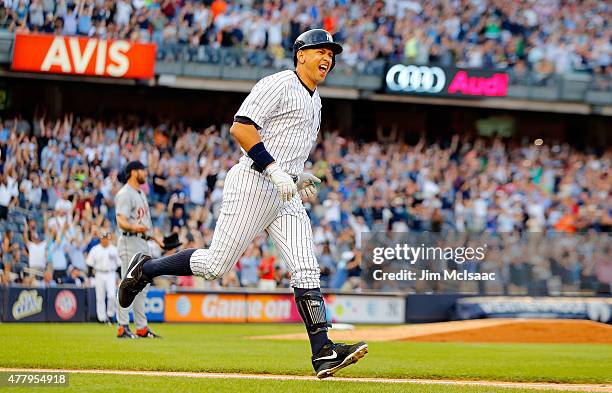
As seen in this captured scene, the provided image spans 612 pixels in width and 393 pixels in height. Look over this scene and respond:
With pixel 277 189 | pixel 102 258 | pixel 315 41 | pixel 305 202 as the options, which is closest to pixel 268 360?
pixel 277 189

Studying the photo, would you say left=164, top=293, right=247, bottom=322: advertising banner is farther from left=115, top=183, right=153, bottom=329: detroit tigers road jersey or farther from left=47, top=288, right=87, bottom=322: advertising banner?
left=115, top=183, right=153, bottom=329: detroit tigers road jersey

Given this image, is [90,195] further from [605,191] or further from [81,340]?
[605,191]

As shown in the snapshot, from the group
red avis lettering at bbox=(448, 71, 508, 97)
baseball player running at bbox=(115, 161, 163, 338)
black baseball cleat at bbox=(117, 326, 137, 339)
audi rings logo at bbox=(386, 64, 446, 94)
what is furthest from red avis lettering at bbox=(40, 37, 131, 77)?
black baseball cleat at bbox=(117, 326, 137, 339)

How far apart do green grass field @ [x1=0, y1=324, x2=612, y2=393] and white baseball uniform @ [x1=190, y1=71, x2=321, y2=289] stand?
0.83 m

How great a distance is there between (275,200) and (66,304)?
11.5 m

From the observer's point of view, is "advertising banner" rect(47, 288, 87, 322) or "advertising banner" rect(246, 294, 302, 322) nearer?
"advertising banner" rect(47, 288, 87, 322)

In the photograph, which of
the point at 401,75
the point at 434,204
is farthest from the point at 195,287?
the point at 401,75

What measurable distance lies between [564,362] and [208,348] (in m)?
3.65

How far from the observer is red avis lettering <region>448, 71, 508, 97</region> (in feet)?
88.0

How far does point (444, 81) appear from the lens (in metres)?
26.7

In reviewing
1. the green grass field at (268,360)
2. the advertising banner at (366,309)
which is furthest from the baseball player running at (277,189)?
the advertising banner at (366,309)

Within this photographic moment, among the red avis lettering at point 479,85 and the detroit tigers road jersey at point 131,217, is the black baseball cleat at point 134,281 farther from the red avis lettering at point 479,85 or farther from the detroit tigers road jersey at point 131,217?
the red avis lettering at point 479,85

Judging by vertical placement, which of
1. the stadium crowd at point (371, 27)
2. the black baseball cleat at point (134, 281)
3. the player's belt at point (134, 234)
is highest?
the stadium crowd at point (371, 27)

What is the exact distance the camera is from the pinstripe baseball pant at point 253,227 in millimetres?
7086
